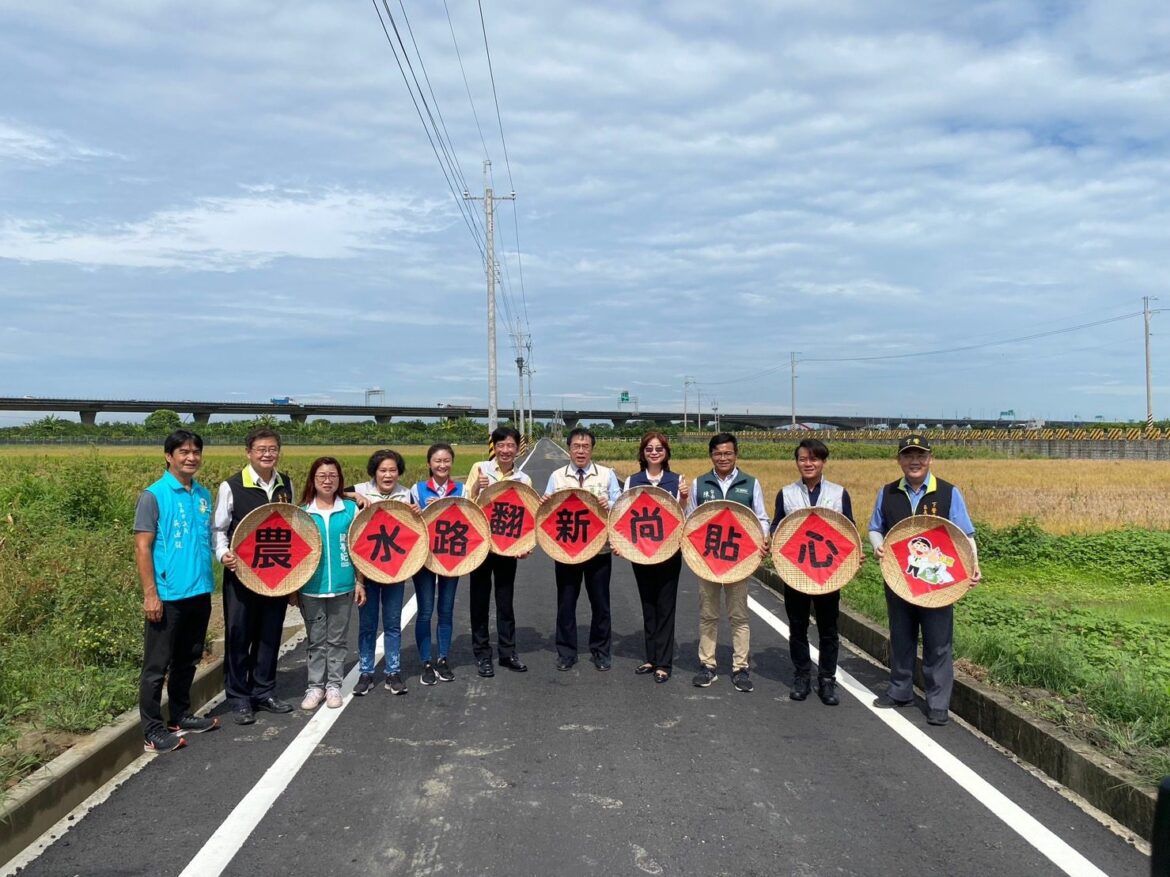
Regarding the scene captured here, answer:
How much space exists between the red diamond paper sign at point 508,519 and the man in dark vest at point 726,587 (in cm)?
129

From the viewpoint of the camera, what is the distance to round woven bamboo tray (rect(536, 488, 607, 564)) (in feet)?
21.3

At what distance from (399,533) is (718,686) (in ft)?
8.45

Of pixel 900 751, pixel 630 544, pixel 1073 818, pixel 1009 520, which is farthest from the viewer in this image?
pixel 1009 520

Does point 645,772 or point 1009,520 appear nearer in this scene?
point 645,772

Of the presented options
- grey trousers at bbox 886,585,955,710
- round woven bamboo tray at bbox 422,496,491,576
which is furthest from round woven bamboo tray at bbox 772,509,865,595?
round woven bamboo tray at bbox 422,496,491,576

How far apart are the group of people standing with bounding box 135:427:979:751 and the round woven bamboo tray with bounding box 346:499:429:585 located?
0.09 meters

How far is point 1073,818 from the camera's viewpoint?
3.91 meters

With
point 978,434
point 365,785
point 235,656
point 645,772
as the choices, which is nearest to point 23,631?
point 235,656

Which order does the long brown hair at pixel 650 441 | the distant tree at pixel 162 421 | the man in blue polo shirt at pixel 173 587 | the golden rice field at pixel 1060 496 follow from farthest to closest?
the distant tree at pixel 162 421
the golden rice field at pixel 1060 496
the long brown hair at pixel 650 441
the man in blue polo shirt at pixel 173 587

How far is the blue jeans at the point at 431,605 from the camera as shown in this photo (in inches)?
251

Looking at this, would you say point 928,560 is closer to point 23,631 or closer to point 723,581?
point 723,581

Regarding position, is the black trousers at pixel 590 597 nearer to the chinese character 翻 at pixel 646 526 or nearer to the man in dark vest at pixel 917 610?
the chinese character 翻 at pixel 646 526

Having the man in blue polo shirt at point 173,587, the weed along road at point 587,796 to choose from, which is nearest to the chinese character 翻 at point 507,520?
the weed along road at point 587,796

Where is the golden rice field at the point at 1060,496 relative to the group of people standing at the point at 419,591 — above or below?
below
